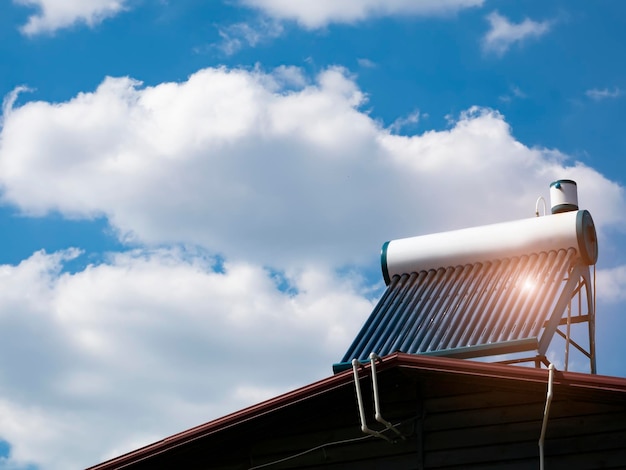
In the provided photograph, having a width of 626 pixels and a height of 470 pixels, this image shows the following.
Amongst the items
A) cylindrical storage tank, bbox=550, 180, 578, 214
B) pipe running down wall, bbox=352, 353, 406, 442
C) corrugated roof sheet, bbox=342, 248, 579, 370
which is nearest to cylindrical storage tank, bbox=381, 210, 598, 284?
corrugated roof sheet, bbox=342, 248, 579, 370

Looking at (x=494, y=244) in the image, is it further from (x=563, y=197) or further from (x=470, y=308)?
(x=563, y=197)

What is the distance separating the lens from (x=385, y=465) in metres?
11.0

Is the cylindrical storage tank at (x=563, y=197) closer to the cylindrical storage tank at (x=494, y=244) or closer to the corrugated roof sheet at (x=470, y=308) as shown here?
the cylindrical storage tank at (x=494, y=244)

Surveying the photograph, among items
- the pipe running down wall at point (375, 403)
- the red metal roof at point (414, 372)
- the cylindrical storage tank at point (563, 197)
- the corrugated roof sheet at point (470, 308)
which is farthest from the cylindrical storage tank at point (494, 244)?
the pipe running down wall at point (375, 403)

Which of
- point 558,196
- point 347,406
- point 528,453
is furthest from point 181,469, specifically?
→ point 558,196

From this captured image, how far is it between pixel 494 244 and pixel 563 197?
2.15 metres

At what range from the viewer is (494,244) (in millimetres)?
14250

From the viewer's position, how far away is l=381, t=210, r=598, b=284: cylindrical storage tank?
14164 millimetres

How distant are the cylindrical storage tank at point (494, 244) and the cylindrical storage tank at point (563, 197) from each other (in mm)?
1141

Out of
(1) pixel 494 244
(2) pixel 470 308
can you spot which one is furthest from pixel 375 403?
(1) pixel 494 244

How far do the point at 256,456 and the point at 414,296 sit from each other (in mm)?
3425

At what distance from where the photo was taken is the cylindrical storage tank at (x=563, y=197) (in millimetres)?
15820

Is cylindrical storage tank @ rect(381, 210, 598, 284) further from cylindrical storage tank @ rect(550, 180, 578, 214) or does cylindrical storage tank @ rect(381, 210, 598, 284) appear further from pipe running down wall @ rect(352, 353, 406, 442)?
pipe running down wall @ rect(352, 353, 406, 442)

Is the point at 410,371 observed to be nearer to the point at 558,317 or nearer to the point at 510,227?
the point at 558,317
